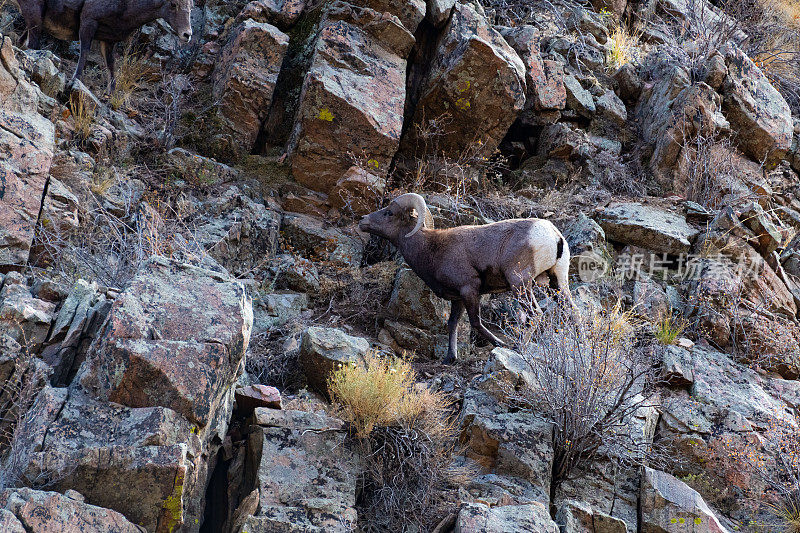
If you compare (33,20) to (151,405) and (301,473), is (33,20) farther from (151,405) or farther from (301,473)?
(301,473)

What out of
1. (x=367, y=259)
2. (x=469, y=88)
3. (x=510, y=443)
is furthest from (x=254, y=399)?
(x=469, y=88)

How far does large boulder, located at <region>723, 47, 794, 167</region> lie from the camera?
11688 mm

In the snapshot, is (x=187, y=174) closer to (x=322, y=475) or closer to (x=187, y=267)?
(x=187, y=267)

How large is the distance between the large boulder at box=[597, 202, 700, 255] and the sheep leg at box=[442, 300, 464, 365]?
2539 mm

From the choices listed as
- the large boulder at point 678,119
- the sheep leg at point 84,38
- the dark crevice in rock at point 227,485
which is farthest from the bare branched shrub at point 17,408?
the large boulder at point 678,119

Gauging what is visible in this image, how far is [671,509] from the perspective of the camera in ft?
17.3

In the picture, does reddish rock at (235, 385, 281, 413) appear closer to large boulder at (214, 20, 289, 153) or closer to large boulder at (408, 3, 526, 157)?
large boulder at (214, 20, 289, 153)

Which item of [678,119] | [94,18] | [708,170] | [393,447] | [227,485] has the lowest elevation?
[227,485]

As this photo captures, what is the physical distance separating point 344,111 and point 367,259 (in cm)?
208

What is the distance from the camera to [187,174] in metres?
9.27

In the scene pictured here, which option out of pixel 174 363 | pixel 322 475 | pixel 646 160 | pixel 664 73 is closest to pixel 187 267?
pixel 174 363

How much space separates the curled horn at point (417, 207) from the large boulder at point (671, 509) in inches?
163

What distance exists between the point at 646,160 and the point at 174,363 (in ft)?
30.3

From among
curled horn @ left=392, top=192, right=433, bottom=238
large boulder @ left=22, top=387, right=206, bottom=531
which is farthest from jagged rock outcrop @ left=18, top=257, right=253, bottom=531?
curled horn @ left=392, top=192, right=433, bottom=238
